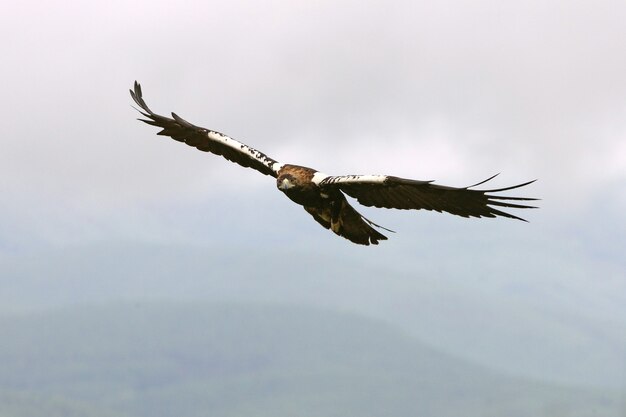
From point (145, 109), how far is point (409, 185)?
9.68 metres

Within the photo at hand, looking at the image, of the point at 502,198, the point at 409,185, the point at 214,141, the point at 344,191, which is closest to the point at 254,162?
the point at 214,141

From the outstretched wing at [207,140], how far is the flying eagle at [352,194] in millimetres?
24

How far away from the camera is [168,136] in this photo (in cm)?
3145

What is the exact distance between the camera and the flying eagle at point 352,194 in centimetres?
2412

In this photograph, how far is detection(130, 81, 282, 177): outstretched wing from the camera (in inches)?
1134

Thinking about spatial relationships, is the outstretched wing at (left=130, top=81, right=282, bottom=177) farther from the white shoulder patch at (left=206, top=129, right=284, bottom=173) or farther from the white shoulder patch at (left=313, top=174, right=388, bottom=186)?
the white shoulder patch at (left=313, top=174, right=388, bottom=186)

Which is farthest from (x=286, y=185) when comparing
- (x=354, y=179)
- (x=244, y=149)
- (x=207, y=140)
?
(x=207, y=140)

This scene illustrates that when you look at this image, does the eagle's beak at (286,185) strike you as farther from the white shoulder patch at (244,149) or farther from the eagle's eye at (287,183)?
the white shoulder patch at (244,149)

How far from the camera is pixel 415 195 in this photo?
82.1 ft

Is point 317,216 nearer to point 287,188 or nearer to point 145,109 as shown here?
point 287,188

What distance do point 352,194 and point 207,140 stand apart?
19.7 ft

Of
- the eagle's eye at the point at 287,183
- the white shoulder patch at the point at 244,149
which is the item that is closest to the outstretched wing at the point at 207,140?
the white shoulder patch at the point at 244,149

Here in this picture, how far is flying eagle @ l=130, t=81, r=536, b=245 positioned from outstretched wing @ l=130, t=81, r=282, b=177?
24 millimetres

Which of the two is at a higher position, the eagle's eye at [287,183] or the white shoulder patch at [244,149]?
the white shoulder patch at [244,149]
